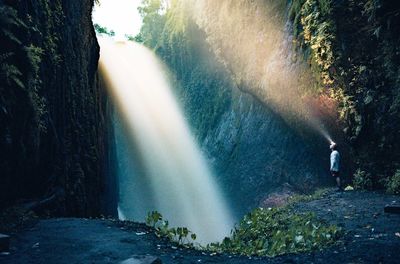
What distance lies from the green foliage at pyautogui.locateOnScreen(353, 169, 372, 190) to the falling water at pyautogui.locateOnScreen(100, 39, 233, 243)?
16.1 meters

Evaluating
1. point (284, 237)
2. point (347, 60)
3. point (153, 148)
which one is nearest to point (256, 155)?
point (347, 60)

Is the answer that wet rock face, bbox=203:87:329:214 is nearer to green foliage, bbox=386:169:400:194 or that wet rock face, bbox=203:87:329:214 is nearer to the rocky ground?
green foliage, bbox=386:169:400:194

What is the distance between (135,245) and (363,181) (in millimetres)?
7730

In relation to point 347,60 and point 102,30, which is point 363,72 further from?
point 102,30

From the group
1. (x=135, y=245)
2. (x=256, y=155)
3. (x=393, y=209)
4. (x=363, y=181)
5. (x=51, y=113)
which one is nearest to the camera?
(x=135, y=245)

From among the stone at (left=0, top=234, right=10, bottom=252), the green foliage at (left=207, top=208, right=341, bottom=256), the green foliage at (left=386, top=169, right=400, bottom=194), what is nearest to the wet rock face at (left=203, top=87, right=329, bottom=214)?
the green foliage at (left=386, top=169, right=400, bottom=194)

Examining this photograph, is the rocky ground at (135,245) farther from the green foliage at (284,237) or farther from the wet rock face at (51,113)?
the wet rock face at (51,113)

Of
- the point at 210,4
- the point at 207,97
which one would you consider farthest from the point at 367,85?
the point at 207,97

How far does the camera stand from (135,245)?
482 centimetres

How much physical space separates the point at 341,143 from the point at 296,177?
387 cm

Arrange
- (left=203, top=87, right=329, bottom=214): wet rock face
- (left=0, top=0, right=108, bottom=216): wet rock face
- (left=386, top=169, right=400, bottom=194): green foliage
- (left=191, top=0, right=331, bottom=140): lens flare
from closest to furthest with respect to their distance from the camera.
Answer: (left=0, top=0, right=108, bottom=216): wet rock face < (left=386, top=169, right=400, bottom=194): green foliage < (left=191, top=0, right=331, bottom=140): lens flare < (left=203, top=87, right=329, bottom=214): wet rock face

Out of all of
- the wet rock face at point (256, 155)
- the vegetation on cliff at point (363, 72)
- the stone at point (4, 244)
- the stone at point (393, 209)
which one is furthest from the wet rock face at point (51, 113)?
the wet rock face at point (256, 155)

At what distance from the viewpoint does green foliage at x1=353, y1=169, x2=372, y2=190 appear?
998 cm

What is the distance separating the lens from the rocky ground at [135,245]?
4227 mm
